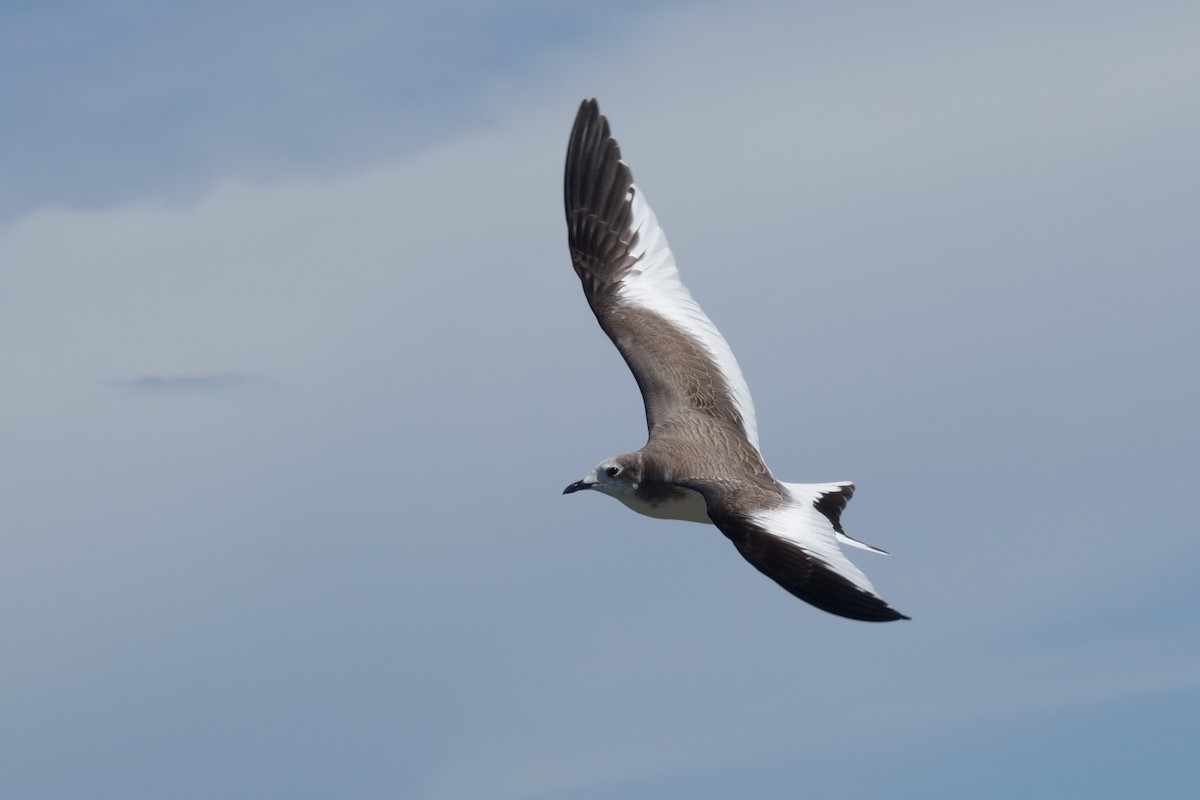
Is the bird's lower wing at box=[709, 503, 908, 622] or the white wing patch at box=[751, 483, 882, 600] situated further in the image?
the white wing patch at box=[751, 483, 882, 600]

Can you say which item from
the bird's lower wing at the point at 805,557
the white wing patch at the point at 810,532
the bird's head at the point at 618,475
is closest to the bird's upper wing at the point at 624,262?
the bird's head at the point at 618,475

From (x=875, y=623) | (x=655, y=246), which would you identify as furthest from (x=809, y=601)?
(x=655, y=246)

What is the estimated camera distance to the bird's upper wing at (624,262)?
23.3m

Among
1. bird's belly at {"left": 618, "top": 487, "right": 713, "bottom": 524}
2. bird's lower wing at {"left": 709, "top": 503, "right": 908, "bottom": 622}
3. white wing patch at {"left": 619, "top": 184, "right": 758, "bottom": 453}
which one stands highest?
white wing patch at {"left": 619, "top": 184, "right": 758, "bottom": 453}

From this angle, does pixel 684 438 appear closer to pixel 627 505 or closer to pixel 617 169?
pixel 627 505

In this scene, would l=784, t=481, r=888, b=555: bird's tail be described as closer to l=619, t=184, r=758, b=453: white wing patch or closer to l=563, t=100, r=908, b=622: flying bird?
l=563, t=100, r=908, b=622: flying bird

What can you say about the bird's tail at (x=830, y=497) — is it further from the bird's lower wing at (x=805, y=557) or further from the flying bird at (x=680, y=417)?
the bird's lower wing at (x=805, y=557)

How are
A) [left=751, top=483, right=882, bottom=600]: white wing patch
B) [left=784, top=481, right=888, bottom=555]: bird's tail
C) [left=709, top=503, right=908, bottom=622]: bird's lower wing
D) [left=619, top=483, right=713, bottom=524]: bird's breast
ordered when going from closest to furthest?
[left=709, top=503, right=908, bottom=622]: bird's lower wing < [left=751, top=483, right=882, bottom=600]: white wing patch < [left=784, top=481, right=888, bottom=555]: bird's tail < [left=619, top=483, right=713, bottom=524]: bird's breast

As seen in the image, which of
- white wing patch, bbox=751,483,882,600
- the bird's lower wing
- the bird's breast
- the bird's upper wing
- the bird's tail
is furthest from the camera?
the bird's upper wing

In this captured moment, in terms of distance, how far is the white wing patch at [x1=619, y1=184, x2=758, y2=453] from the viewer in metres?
23.4

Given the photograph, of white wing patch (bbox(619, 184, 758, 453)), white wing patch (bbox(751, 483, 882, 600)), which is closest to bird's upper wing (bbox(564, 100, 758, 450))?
white wing patch (bbox(619, 184, 758, 453))

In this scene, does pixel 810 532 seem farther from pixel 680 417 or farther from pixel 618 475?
pixel 680 417

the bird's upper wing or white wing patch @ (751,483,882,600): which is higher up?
the bird's upper wing

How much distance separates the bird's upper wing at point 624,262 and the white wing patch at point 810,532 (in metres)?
4.11
